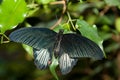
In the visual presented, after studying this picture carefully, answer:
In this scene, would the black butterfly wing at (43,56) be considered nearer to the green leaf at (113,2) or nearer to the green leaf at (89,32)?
the green leaf at (89,32)

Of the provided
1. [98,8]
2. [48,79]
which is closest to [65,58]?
[98,8]

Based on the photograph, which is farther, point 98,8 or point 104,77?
point 104,77

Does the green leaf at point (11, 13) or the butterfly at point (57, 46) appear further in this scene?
the green leaf at point (11, 13)

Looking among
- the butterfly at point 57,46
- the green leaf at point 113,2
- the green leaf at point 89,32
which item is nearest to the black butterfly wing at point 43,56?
the butterfly at point 57,46

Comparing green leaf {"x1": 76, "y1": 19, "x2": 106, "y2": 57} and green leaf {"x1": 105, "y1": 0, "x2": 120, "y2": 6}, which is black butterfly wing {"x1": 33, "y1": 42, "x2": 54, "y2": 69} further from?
green leaf {"x1": 105, "y1": 0, "x2": 120, "y2": 6}

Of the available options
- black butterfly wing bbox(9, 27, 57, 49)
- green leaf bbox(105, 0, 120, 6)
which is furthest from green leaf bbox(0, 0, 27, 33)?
green leaf bbox(105, 0, 120, 6)

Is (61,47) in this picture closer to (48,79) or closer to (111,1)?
(111,1)

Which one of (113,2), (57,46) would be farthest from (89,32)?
(113,2)
